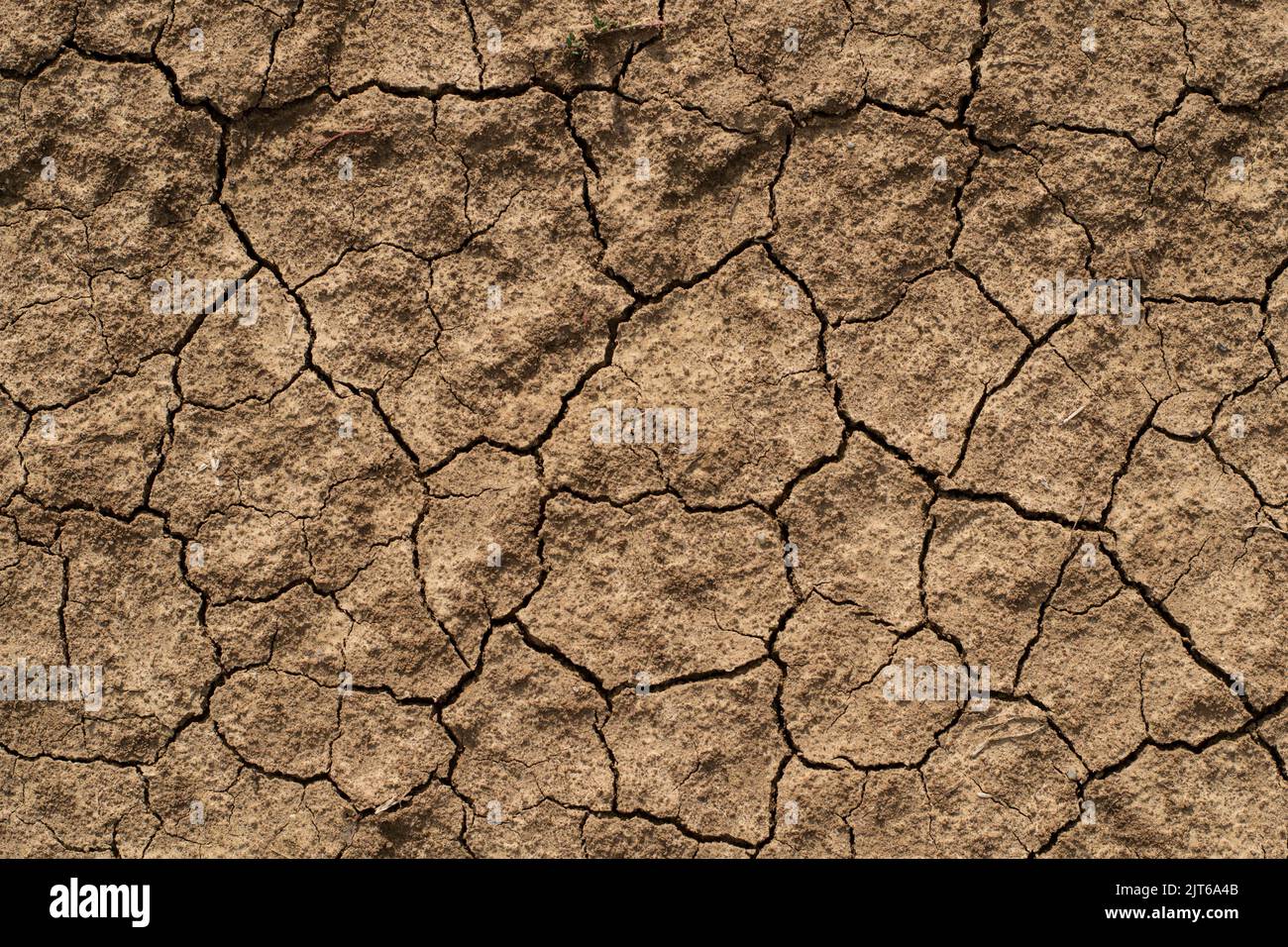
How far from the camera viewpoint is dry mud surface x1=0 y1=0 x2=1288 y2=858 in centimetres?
270

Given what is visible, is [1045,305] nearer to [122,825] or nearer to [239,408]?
[239,408]

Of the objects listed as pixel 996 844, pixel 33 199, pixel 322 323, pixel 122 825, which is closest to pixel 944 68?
pixel 322 323

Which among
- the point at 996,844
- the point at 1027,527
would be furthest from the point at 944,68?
the point at 996,844

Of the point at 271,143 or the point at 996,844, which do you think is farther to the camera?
the point at 271,143

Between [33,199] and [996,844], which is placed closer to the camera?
[996,844]

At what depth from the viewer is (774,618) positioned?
2.73 meters

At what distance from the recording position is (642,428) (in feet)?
9.09

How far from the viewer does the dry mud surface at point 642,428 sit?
2703 millimetres

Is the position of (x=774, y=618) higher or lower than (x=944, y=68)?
lower

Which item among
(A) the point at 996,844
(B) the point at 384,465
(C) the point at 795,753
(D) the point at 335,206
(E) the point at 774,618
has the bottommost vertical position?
(A) the point at 996,844

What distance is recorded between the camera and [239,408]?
2.83 m

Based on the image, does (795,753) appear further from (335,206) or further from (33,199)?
(33,199)

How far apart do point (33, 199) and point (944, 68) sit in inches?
105

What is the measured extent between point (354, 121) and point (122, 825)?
83.3 inches
